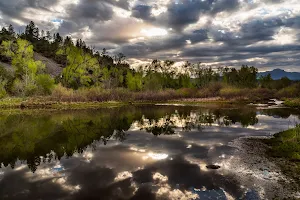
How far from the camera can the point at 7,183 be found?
13.6 m

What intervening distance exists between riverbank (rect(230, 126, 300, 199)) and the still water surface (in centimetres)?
86

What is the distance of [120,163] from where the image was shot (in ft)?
56.6

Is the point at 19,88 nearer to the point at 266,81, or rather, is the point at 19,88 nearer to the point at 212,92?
the point at 212,92

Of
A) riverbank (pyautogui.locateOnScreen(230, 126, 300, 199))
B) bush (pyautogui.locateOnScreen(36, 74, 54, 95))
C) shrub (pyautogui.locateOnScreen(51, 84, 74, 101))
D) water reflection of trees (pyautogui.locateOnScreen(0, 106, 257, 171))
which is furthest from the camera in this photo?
bush (pyautogui.locateOnScreen(36, 74, 54, 95))

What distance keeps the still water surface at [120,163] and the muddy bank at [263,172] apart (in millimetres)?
558

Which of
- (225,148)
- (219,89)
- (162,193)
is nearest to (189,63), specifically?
(219,89)

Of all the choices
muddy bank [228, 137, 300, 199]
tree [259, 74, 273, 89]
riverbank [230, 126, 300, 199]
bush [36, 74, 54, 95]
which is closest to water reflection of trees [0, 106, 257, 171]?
riverbank [230, 126, 300, 199]

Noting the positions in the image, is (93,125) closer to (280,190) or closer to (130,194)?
(130,194)

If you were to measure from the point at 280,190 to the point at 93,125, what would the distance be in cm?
2575

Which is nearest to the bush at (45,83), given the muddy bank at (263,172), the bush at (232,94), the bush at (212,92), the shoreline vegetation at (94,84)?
the shoreline vegetation at (94,84)

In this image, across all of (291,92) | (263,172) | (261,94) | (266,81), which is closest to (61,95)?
(263,172)

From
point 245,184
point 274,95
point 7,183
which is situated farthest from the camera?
point 274,95

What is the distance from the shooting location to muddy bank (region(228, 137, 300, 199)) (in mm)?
11695

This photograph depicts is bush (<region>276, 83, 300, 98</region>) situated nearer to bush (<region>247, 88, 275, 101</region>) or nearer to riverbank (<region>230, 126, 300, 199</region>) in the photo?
bush (<region>247, 88, 275, 101</region>)
